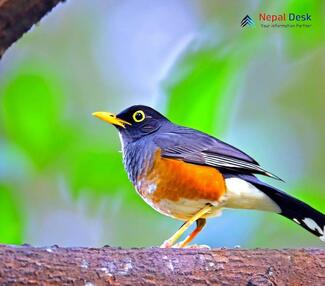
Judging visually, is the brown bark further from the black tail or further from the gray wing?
the gray wing

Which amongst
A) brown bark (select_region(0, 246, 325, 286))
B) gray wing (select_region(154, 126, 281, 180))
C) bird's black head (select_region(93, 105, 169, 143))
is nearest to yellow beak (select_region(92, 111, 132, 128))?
bird's black head (select_region(93, 105, 169, 143))

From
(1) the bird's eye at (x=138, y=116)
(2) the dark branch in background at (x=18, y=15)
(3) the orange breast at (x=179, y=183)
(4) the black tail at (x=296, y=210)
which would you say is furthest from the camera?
(1) the bird's eye at (x=138, y=116)

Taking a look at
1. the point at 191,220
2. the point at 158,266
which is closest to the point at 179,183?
the point at 191,220

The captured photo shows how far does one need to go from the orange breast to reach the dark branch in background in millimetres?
1409

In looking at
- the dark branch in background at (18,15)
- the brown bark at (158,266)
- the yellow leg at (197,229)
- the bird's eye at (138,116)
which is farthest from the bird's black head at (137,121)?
the dark branch in background at (18,15)

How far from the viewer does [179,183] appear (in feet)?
11.9

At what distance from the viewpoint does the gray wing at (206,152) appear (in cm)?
369

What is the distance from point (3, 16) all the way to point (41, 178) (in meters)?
1.44

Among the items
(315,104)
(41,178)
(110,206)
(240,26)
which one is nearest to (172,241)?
(110,206)

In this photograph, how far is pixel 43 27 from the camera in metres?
4.90

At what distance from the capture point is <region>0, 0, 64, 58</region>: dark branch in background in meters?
2.37

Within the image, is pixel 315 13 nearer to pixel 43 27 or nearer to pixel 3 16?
pixel 3 16

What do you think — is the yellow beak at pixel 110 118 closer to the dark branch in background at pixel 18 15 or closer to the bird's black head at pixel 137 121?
the bird's black head at pixel 137 121

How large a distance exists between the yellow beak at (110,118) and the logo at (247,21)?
0.84 meters
